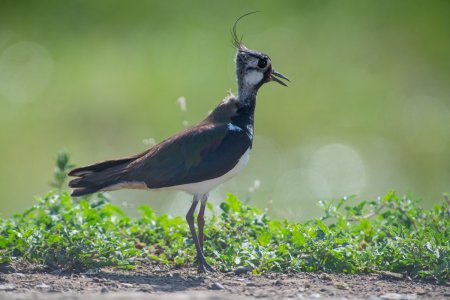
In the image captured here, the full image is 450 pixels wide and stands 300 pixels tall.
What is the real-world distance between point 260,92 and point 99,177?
7257 mm

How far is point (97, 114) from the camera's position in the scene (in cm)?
1462

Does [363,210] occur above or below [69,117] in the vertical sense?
below

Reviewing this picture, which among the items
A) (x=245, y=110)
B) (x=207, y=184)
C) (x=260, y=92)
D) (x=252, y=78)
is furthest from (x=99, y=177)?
(x=260, y=92)

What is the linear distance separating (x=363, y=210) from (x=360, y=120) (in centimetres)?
577

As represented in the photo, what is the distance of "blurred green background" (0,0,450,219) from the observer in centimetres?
1327

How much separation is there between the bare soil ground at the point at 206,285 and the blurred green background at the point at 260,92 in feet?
13.8

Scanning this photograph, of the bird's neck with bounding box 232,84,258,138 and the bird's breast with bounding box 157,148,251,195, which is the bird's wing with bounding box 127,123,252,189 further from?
the bird's neck with bounding box 232,84,258,138

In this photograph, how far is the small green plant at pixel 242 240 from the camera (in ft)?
25.8

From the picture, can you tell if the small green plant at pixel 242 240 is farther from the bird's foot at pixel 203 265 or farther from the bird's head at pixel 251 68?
the bird's head at pixel 251 68

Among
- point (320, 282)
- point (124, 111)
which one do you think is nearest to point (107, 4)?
point (124, 111)

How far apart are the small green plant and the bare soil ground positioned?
0.13 meters

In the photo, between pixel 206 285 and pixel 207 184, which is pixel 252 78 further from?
pixel 206 285

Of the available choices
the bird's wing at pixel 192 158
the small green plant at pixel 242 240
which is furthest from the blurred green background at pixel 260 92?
the bird's wing at pixel 192 158

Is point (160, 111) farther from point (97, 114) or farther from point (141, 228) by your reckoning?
point (141, 228)
